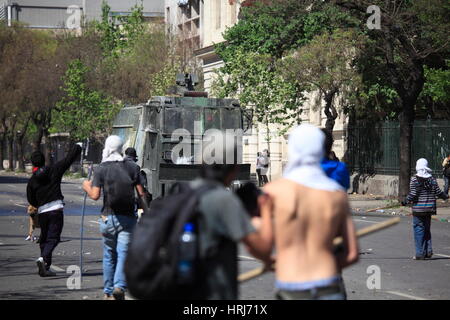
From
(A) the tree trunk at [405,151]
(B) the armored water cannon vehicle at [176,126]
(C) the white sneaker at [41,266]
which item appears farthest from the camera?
(A) the tree trunk at [405,151]

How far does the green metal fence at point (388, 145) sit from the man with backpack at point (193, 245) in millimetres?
29295

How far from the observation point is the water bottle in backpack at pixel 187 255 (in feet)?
16.6

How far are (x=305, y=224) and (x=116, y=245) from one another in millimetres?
5330

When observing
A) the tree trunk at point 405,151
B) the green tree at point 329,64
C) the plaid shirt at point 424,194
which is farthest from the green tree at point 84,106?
the plaid shirt at point 424,194

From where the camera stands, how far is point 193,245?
16.7 ft

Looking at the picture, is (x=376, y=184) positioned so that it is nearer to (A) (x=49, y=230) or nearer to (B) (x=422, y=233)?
(B) (x=422, y=233)

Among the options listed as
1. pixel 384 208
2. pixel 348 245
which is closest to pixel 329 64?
pixel 384 208

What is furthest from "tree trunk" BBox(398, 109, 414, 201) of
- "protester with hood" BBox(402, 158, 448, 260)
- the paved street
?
"protester with hood" BBox(402, 158, 448, 260)

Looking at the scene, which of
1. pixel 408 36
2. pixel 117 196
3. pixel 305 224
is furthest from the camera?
pixel 408 36

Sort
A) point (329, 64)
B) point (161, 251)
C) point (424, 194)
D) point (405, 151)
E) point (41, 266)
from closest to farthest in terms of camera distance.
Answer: point (161, 251)
point (41, 266)
point (424, 194)
point (405, 151)
point (329, 64)

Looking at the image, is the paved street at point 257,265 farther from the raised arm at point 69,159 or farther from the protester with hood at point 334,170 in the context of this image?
the protester with hood at point 334,170

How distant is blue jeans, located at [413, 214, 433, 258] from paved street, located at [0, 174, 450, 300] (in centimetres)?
28
